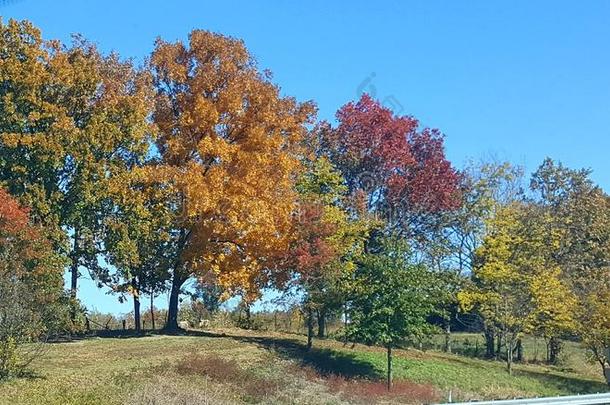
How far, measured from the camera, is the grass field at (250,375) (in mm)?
22969

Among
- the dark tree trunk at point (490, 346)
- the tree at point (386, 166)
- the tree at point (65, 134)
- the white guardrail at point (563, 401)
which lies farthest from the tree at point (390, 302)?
the white guardrail at point (563, 401)

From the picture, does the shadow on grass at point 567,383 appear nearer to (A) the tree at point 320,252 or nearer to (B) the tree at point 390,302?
(B) the tree at point 390,302

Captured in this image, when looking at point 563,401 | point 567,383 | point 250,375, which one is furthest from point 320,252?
point 563,401

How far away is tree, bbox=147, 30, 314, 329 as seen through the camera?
115 ft

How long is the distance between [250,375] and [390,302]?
306 inches

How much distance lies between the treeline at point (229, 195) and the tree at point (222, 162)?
0.24ft

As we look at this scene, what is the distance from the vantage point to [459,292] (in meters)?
43.9

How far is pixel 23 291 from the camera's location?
2395 cm

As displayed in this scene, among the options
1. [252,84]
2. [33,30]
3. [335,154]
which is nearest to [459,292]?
[335,154]

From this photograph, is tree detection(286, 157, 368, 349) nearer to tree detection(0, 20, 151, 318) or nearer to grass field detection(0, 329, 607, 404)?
grass field detection(0, 329, 607, 404)

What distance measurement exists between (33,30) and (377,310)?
19.8 m

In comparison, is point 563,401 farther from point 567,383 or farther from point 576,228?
point 576,228

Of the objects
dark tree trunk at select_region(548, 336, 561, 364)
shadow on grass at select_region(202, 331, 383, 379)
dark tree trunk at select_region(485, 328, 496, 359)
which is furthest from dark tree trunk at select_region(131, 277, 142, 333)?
dark tree trunk at select_region(548, 336, 561, 364)

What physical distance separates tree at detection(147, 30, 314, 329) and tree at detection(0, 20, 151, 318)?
7.07ft
